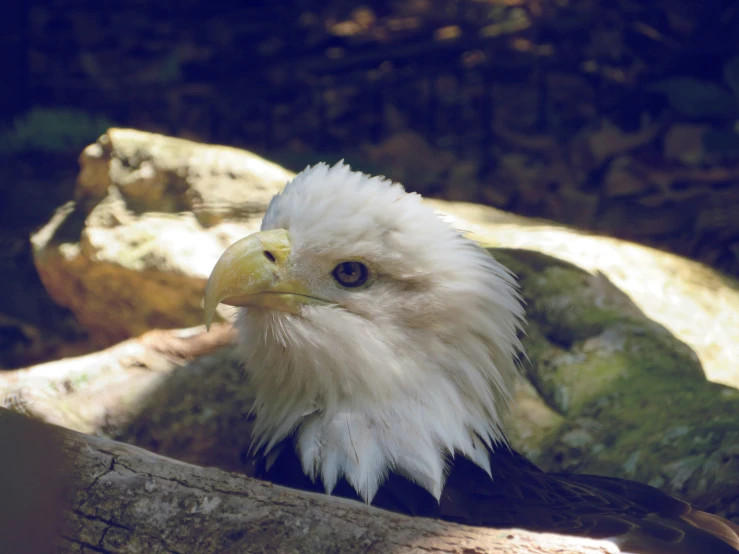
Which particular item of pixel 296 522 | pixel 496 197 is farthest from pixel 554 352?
pixel 496 197

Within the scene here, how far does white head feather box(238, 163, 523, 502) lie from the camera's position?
2201mm

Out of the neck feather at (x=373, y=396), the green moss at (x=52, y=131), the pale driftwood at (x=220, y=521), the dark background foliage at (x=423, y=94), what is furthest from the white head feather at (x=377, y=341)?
the green moss at (x=52, y=131)

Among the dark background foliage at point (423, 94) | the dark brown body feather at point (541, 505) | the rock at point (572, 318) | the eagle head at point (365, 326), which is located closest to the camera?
the dark brown body feather at point (541, 505)

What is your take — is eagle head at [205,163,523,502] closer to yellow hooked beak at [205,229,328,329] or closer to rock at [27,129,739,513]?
yellow hooked beak at [205,229,328,329]

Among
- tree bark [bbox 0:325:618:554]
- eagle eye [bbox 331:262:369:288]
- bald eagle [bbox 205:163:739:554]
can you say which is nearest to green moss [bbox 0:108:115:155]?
bald eagle [bbox 205:163:739:554]

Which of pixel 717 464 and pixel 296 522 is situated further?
pixel 717 464

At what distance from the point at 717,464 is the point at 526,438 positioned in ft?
2.28

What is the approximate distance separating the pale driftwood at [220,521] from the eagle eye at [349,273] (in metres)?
0.72

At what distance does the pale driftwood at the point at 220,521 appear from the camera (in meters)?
1.58

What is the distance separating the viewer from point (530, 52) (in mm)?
6402

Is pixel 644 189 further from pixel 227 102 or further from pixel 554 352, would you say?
pixel 227 102

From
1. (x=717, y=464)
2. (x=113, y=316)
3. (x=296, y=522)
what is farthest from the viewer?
(x=113, y=316)

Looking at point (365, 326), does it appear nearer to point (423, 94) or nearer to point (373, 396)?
point (373, 396)

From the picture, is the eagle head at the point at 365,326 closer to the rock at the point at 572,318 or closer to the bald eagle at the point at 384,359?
the bald eagle at the point at 384,359
